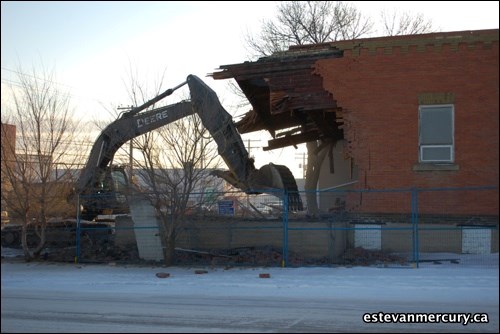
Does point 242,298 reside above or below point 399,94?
below

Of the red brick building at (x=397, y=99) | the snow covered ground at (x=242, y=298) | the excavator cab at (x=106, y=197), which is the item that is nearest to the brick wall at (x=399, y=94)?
the red brick building at (x=397, y=99)

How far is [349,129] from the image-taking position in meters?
17.6

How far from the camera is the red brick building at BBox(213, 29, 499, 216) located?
1495cm

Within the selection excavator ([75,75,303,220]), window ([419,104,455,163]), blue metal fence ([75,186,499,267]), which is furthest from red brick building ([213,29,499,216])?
excavator ([75,75,303,220])

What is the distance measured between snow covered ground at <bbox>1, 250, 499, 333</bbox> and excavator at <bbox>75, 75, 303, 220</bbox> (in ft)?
9.84

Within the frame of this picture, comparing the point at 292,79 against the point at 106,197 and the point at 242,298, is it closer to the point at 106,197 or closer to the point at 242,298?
the point at 106,197

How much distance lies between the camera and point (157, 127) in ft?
55.6

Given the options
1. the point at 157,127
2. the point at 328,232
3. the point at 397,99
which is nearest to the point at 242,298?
the point at 328,232

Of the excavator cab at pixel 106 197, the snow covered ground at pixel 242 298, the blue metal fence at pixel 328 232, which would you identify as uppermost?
the excavator cab at pixel 106 197

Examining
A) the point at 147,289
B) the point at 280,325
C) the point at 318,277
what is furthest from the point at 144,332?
the point at 318,277

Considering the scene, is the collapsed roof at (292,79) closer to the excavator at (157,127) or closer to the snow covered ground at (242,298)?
the excavator at (157,127)

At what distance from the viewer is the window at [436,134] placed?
1536 cm

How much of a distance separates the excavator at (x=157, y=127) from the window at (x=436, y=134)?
13.2 feet

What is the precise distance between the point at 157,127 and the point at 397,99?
7028mm
